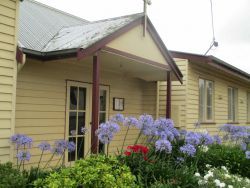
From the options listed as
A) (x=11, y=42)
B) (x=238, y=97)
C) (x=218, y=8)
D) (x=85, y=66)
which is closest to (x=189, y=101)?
(x=85, y=66)

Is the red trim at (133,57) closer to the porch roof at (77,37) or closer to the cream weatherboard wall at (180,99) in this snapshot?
the porch roof at (77,37)

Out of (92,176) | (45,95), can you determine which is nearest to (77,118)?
(45,95)

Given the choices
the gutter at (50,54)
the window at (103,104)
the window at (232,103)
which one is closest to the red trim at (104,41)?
the gutter at (50,54)

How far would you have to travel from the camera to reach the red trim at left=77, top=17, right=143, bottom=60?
623 centimetres

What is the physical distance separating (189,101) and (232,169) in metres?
3.95

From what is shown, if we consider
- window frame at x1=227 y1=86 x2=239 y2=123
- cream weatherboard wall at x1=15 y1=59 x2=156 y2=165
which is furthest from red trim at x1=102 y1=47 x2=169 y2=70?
window frame at x1=227 y1=86 x2=239 y2=123

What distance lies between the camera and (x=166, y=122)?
238 inches

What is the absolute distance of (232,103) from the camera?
14.9 m

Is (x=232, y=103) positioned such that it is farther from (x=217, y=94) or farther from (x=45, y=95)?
(x=45, y=95)

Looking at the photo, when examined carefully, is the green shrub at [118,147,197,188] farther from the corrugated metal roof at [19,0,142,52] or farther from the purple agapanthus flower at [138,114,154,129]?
the corrugated metal roof at [19,0,142,52]

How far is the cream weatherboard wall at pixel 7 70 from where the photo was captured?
5.25 metres

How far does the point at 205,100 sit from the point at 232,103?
11.4 ft

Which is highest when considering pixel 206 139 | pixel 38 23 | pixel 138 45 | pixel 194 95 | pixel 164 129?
pixel 38 23

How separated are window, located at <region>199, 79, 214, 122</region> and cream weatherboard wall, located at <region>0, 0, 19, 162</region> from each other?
7663 millimetres
